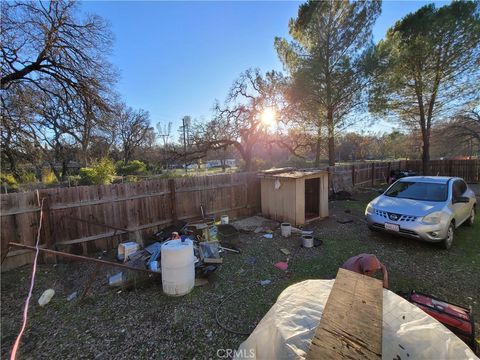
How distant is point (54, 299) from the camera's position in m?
3.53

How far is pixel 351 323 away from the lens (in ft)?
4.81

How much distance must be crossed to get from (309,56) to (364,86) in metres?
2.99

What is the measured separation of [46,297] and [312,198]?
23.8 ft

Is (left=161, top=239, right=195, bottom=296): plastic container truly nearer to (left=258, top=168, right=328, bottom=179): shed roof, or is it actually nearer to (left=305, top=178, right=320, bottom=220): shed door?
(left=258, top=168, right=328, bottom=179): shed roof

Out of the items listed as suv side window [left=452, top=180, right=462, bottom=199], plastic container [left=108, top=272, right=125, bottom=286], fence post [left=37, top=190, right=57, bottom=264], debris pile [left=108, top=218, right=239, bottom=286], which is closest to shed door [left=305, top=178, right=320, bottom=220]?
debris pile [left=108, top=218, right=239, bottom=286]

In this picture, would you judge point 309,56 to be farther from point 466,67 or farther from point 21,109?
point 21,109

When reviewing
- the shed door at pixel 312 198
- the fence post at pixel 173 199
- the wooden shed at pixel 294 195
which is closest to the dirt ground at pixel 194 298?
the wooden shed at pixel 294 195

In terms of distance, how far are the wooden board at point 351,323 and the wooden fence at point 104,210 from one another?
4.97 m

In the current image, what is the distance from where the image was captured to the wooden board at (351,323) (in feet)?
4.12

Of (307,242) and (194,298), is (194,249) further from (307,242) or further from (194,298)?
(307,242)

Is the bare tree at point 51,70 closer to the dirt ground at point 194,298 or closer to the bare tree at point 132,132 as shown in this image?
the dirt ground at point 194,298

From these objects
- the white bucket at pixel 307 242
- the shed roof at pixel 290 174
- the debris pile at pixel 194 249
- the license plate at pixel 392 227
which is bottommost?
the white bucket at pixel 307 242

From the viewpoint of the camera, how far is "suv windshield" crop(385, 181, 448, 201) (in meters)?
5.16

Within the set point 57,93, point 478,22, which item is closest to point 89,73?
point 57,93
